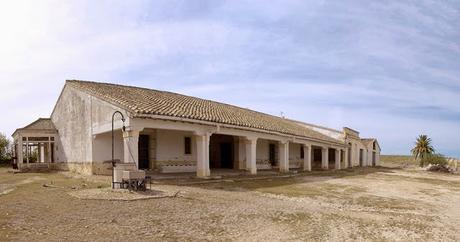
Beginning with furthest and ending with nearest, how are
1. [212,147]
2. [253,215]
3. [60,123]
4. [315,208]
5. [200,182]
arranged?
[212,147], [60,123], [200,182], [315,208], [253,215]

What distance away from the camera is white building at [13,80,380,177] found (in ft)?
52.3

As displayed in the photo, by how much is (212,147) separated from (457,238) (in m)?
18.0

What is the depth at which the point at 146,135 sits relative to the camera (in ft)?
65.1

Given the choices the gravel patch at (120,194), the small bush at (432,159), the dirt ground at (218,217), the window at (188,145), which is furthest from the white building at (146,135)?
the small bush at (432,159)

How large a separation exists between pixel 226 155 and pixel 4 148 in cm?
1967

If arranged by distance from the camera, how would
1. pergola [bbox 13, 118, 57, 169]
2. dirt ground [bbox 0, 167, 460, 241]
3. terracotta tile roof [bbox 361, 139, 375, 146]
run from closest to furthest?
1. dirt ground [bbox 0, 167, 460, 241]
2. pergola [bbox 13, 118, 57, 169]
3. terracotta tile roof [bbox 361, 139, 375, 146]

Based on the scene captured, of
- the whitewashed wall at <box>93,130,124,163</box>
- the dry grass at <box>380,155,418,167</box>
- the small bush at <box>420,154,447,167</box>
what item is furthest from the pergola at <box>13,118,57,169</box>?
the small bush at <box>420,154,447,167</box>

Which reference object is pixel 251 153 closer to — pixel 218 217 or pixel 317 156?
Result: pixel 218 217

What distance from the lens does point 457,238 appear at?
9016mm

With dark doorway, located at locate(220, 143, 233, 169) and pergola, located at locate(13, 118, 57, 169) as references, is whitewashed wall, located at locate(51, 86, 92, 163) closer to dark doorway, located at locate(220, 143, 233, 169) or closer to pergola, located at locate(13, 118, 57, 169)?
pergola, located at locate(13, 118, 57, 169)

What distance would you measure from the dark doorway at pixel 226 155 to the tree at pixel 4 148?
18430 mm

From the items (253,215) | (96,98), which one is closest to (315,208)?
(253,215)

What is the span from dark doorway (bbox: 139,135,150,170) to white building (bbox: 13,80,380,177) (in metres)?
0.03

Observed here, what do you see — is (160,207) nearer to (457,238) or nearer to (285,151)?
(457,238)
